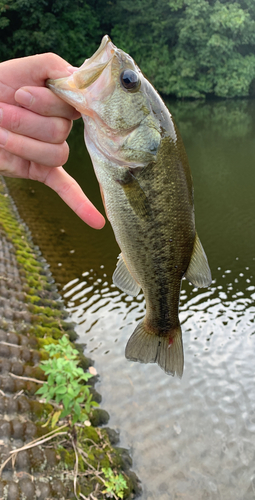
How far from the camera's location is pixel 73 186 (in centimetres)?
189

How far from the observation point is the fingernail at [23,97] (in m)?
1.54

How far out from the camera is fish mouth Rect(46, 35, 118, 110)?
151cm

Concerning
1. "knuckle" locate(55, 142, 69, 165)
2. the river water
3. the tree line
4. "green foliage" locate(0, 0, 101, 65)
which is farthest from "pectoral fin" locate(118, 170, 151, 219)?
the tree line

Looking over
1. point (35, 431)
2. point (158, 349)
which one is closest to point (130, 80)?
point (158, 349)

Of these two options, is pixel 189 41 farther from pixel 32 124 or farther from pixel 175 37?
pixel 32 124

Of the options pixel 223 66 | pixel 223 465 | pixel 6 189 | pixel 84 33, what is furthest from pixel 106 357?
pixel 223 66

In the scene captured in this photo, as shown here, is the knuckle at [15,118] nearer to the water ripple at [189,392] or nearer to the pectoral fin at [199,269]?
the pectoral fin at [199,269]

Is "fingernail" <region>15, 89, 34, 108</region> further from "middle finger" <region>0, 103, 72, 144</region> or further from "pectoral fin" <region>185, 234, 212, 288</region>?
"pectoral fin" <region>185, 234, 212, 288</region>

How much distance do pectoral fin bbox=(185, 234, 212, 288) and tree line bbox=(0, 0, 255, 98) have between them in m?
32.2

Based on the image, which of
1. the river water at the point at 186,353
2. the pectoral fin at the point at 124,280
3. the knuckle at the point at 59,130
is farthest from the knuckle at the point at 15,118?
the river water at the point at 186,353

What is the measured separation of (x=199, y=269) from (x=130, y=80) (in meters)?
0.92

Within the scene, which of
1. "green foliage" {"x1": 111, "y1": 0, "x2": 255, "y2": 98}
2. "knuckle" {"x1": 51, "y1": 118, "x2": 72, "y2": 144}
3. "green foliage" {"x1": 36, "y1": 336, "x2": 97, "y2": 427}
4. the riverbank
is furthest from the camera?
"green foliage" {"x1": 111, "y1": 0, "x2": 255, "y2": 98}

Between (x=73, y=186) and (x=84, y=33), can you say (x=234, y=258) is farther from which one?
(x=84, y=33)

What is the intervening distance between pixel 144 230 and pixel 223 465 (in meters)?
4.10
